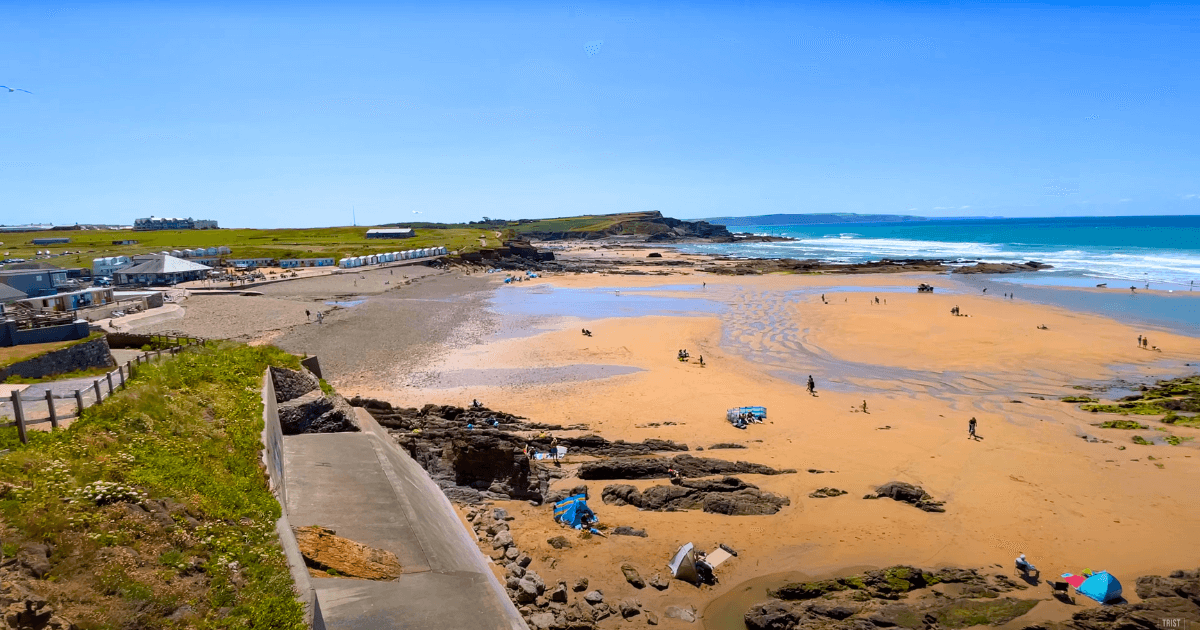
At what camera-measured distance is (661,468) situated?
56.4ft

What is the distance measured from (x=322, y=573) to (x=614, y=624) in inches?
201

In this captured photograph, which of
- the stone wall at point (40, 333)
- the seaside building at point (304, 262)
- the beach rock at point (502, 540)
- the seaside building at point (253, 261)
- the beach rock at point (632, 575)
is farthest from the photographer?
the seaside building at point (304, 262)

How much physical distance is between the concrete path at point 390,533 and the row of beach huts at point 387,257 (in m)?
71.0

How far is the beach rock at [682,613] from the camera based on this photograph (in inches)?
431

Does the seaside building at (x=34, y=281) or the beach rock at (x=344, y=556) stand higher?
the seaside building at (x=34, y=281)

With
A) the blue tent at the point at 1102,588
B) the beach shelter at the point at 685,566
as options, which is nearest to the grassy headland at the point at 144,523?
the beach shelter at the point at 685,566

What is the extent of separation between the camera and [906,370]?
29.2 m

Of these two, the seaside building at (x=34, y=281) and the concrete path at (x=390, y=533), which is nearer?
the concrete path at (x=390, y=533)

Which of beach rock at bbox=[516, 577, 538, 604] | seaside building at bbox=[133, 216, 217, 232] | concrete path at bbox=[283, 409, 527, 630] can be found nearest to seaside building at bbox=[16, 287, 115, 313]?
concrete path at bbox=[283, 409, 527, 630]

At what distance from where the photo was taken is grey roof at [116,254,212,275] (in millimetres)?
57769

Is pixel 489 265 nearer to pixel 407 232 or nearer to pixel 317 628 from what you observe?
pixel 407 232

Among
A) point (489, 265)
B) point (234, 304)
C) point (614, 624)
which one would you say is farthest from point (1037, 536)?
point (489, 265)

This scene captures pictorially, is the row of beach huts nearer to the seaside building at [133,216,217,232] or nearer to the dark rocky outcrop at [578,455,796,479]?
the dark rocky outcrop at [578,455,796,479]

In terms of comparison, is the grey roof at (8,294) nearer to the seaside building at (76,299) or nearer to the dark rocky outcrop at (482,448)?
the seaside building at (76,299)
